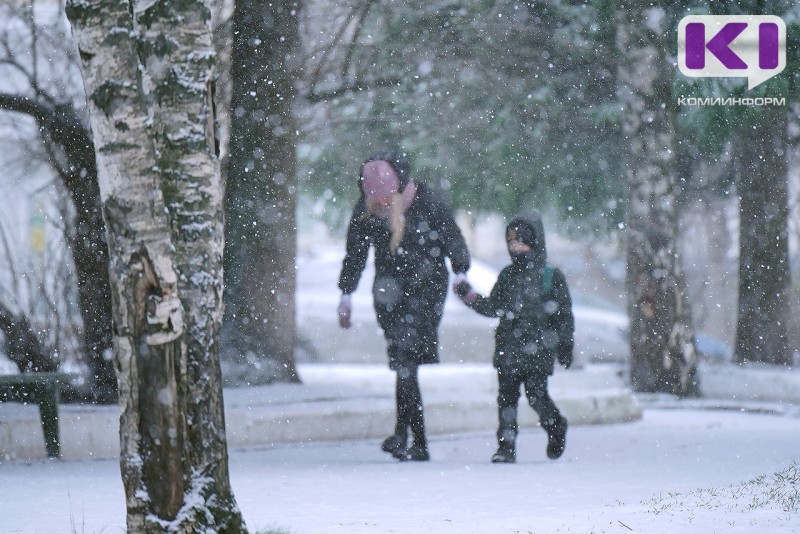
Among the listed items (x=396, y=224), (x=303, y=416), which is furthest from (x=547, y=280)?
(x=303, y=416)

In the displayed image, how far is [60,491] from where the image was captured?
761cm

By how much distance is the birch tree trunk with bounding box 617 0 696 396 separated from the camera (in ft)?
46.6

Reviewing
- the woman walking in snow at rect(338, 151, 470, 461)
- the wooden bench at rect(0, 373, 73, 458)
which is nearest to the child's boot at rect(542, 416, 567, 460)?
the woman walking in snow at rect(338, 151, 470, 461)

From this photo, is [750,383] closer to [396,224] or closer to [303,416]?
[303,416]

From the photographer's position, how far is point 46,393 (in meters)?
9.34

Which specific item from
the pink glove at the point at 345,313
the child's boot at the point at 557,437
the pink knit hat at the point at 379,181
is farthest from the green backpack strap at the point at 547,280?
the pink glove at the point at 345,313

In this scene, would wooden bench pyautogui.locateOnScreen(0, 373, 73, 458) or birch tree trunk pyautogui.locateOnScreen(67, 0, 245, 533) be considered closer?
birch tree trunk pyautogui.locateOnScreen(67, 0, 245, 533)

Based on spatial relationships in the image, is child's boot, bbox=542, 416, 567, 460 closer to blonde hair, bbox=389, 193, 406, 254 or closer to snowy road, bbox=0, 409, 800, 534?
snowy road, bbox=0, 409, 800, 534

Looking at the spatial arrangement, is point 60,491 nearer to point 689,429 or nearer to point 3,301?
point 3,301

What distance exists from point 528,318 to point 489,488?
58.3 inches

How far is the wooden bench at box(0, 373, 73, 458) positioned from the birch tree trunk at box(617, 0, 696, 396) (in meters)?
6.83

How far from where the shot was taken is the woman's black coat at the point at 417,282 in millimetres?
8945

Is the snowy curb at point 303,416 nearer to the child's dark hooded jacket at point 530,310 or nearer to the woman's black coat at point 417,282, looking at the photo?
the woman's black coat at point 417,282

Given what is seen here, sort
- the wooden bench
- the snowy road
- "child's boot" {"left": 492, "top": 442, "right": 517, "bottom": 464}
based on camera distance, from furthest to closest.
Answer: the wooden bench < "child's boot" {"left": 492, "top": 442, "right": 517, "bottom": 464} < the snowy road
